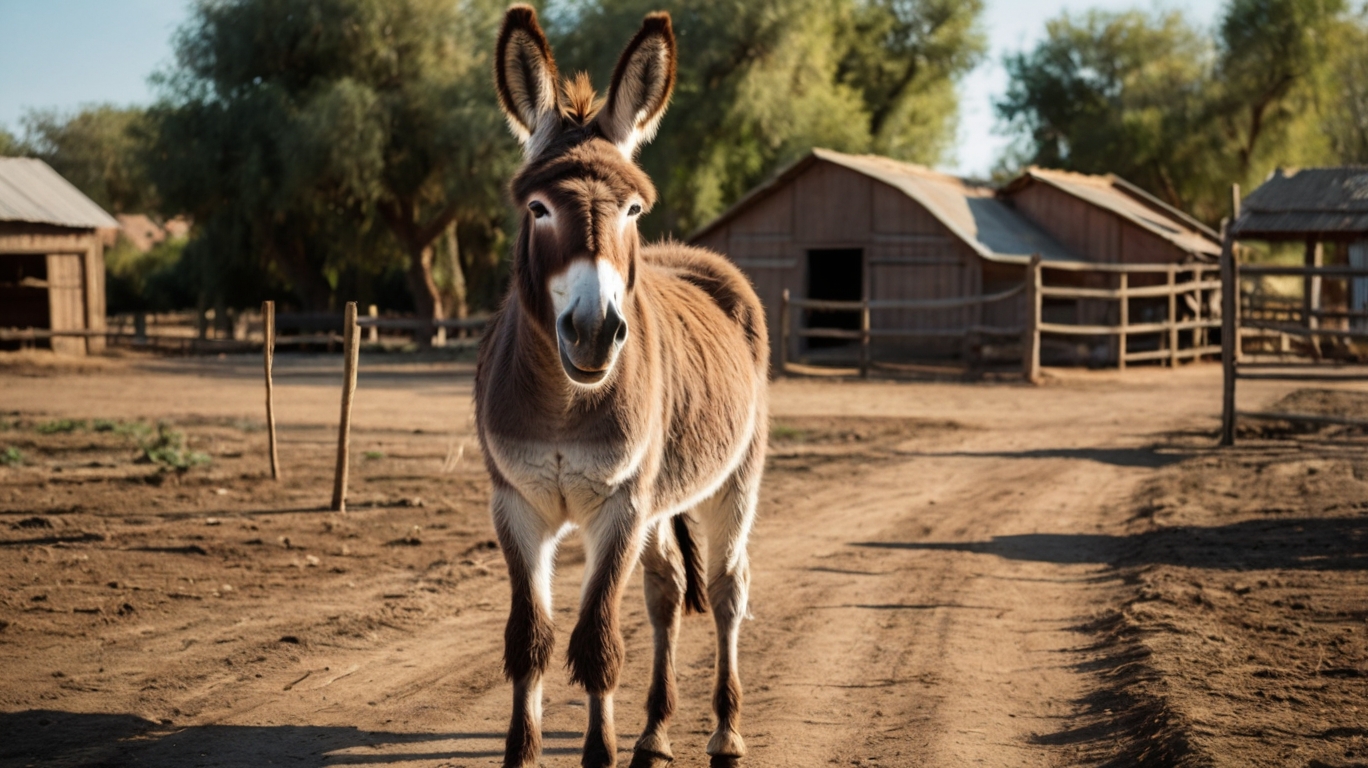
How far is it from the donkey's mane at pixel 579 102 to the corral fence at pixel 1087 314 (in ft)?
56.1

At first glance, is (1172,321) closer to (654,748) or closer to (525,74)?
(654,748)

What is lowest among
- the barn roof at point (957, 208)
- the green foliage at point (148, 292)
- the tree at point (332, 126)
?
the green foliage at point (148, 292)

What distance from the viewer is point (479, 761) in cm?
422

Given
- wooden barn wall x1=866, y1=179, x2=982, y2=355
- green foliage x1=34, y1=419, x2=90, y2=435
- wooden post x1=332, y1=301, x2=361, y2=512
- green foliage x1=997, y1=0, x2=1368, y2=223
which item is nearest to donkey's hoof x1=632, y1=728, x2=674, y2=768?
wooden post x1=332, y1=301, x2=361, y2=512

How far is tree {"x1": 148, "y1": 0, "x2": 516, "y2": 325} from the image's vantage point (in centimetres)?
2925

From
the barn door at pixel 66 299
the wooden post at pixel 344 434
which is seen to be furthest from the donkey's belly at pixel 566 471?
the barn door at pixel 66 299

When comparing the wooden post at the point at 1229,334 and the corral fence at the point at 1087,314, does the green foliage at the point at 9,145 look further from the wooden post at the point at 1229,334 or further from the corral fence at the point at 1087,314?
the wooden post at the point at 1229,334

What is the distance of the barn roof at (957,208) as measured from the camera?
22866mm

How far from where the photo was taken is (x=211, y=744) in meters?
4.29

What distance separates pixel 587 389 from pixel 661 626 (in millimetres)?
1372

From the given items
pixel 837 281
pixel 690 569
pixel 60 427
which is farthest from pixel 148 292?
pixel 690 569

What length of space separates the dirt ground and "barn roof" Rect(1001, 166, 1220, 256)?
13.0 meters

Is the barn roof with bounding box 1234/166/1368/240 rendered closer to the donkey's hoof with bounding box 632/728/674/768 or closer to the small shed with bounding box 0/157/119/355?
the donkey's hoof with bounding box 632/728/674/768

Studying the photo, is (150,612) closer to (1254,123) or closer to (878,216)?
(878,216)
